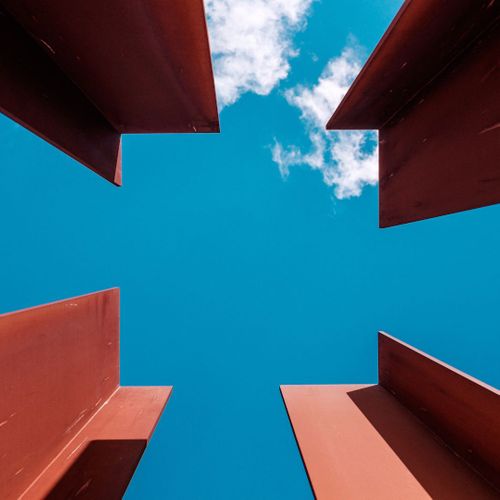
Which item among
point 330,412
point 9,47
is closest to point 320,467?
point 330,412

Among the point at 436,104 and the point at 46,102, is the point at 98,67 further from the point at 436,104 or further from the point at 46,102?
the point at 436,104

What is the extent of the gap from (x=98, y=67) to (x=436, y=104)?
281cm

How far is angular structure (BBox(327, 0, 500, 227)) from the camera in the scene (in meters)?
1.93

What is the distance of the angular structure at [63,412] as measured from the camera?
198 centimetres

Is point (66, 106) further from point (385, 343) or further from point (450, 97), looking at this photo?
point (385, 343)

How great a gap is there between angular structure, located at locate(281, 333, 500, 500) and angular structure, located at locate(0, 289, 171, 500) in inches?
62.0

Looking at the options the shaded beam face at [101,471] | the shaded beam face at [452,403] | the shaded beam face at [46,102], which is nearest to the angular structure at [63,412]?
the shaded beam face at [101,471]

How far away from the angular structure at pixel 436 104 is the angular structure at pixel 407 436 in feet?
5.05

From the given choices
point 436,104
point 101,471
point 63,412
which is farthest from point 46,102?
point 436,104

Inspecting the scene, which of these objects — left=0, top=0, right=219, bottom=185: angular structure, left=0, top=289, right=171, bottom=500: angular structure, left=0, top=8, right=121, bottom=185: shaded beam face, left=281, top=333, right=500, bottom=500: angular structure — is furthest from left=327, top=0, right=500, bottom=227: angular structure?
left=0, top=289, right=171, bottom=500: angular structure

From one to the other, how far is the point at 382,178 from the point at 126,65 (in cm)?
285

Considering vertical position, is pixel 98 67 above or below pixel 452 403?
above

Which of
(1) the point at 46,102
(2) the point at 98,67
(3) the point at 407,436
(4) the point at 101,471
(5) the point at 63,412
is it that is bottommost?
(4) the point at 101,471

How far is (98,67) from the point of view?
2.38 m
